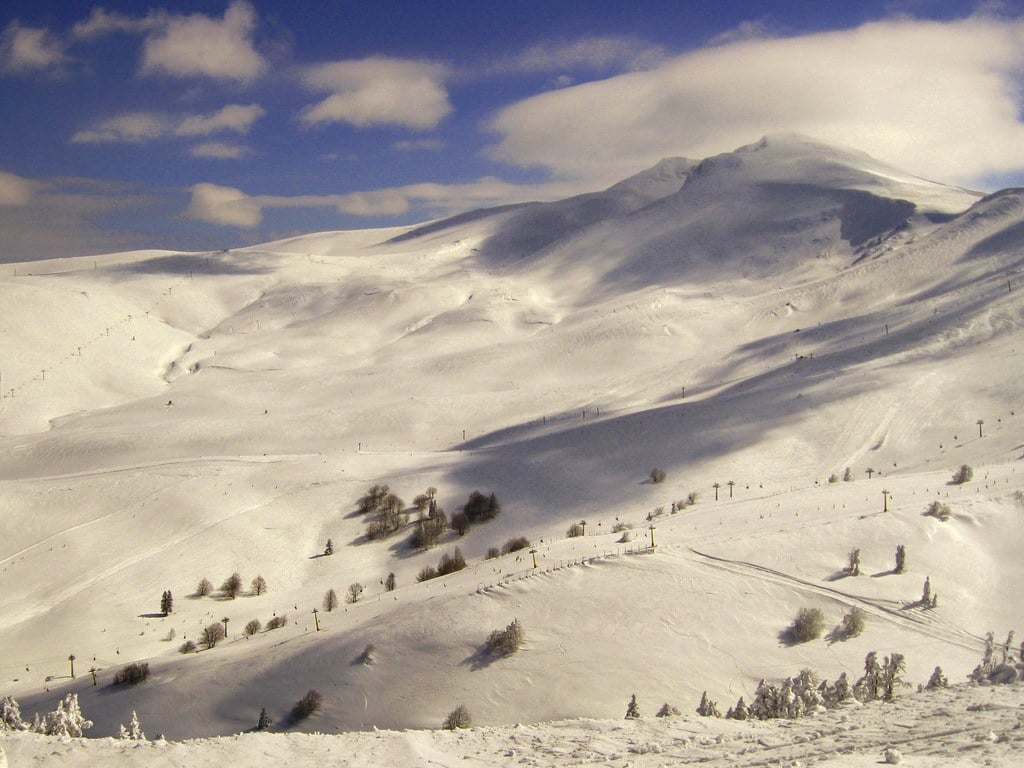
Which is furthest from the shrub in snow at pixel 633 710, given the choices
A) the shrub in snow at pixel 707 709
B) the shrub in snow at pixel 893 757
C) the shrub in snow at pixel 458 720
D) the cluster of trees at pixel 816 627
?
the shrub in snow at pixel 893 757

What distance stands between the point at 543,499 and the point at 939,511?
14.5 metres

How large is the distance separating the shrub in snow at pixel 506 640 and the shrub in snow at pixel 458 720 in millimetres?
1868

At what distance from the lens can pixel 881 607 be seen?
17.1 m

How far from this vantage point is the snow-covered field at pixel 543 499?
48.7ft

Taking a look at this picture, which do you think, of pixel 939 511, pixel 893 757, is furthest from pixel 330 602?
pixel 893 757

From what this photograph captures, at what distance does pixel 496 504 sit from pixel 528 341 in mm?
35605

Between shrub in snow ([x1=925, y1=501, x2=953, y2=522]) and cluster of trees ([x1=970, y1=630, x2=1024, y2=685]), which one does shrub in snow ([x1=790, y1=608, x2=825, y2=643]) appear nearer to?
cluster of trees ([x1=970, y1=630, x2=1024, y2=685])

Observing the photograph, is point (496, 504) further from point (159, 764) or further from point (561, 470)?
point (159, 764)

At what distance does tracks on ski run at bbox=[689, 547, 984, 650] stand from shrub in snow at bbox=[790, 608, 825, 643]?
3.52 ft

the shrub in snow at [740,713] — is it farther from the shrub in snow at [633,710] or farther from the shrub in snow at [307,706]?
the shrub in snow at [307,706]

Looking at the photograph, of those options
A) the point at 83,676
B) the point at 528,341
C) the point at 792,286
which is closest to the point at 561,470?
the point at 83,676

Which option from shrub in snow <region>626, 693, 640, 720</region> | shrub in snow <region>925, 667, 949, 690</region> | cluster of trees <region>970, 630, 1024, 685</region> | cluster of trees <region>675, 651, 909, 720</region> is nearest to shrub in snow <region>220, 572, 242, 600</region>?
shrub in snow <region>626, 693, 640, 720</region>

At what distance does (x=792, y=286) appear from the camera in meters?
74.7

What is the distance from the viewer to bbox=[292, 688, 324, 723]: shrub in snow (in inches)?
611
